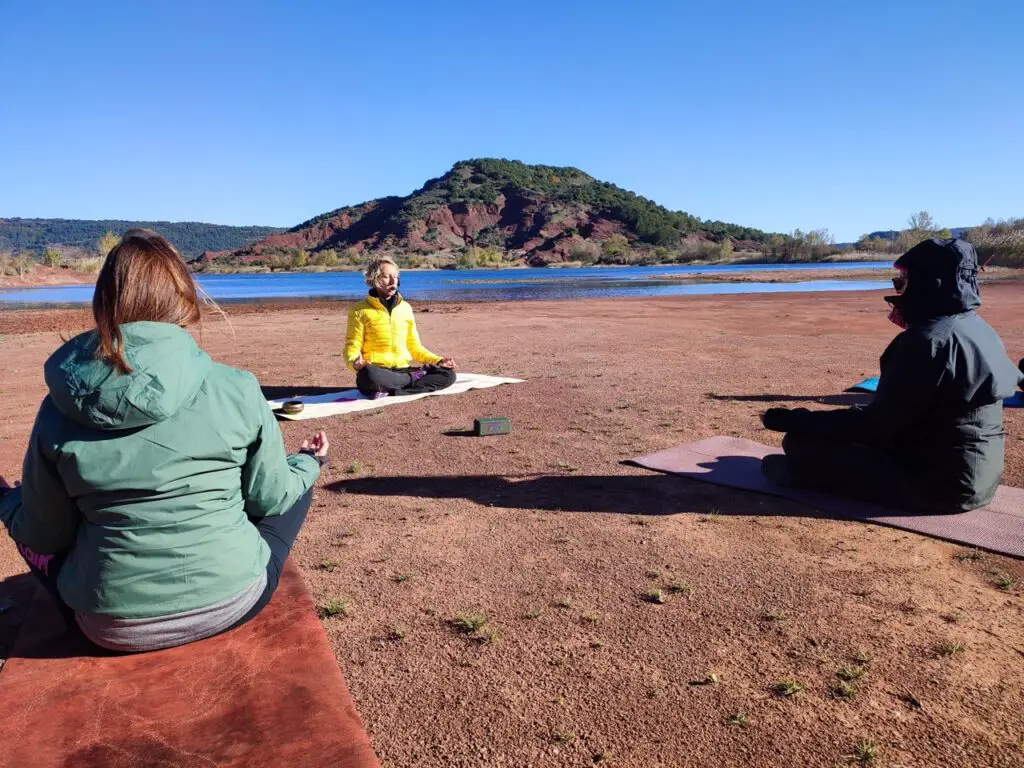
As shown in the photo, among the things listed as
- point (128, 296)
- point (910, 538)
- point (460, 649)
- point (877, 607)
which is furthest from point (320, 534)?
point (910, 538)

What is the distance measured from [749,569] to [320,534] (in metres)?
2.49

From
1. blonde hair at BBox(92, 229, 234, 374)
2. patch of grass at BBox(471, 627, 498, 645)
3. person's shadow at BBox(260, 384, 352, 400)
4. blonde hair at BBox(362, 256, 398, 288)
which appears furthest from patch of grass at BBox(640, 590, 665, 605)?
person's shadow at BBox(260, 384, 352, 400)

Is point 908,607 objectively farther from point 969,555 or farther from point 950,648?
point 969,555

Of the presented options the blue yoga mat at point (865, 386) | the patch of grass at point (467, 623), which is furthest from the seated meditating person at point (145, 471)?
the blue yoga mat at point (865, 386)

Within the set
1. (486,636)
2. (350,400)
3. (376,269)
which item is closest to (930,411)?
(486,636)

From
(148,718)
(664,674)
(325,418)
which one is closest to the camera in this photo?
(148,718)

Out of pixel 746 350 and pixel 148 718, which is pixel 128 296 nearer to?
pixel 148 718

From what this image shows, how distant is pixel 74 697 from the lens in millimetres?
2479

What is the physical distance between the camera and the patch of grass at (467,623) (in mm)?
3368

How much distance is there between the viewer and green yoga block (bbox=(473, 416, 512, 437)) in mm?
7039

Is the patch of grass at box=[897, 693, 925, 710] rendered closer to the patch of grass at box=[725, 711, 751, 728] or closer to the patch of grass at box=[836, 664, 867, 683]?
the patch of grass at box=[836, 664, 867, 683]

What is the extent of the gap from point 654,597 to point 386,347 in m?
5.86

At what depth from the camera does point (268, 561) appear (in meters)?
2.96

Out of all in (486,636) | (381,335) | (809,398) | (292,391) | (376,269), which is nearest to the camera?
(486,636)
